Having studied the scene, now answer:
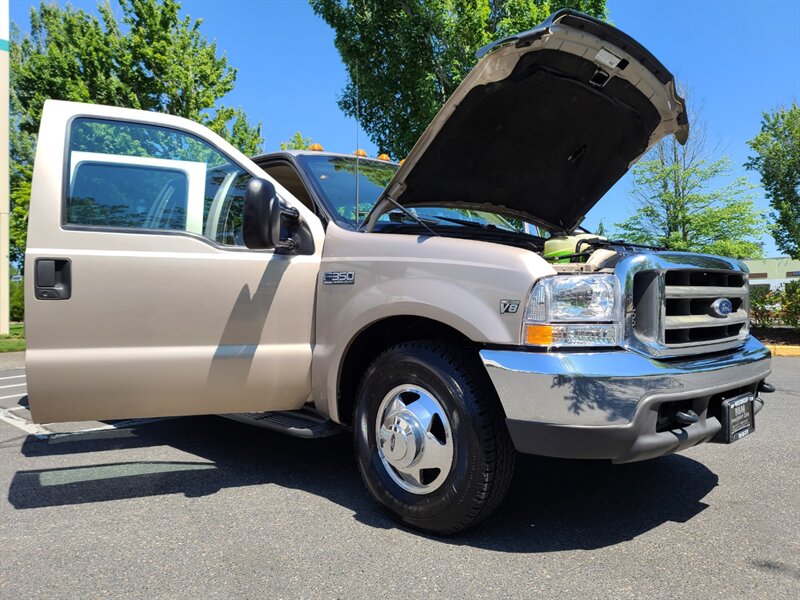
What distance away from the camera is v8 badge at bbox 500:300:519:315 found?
8.48 feet

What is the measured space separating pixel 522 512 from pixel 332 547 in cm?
103

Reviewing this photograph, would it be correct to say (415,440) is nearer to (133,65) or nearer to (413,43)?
(413,43)

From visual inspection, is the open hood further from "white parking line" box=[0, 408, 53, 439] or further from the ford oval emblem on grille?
"white parking line" box=[0, 408, 53, 439]

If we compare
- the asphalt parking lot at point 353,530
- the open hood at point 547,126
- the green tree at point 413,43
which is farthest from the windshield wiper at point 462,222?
the green tree at point 413,43

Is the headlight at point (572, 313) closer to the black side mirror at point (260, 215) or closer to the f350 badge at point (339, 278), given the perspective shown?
the f350 badge at point (339, 278)

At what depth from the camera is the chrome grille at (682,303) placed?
2.64m

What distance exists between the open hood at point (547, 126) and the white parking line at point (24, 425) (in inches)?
144

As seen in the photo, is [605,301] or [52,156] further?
[52,156]

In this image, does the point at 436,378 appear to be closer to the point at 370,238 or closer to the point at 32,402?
the point at 370,238

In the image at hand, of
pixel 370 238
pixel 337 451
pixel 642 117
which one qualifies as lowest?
pixel 337 451

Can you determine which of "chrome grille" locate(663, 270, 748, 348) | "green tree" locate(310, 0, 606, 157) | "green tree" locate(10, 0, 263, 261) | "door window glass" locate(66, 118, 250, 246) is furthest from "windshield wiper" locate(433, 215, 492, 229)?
"green tree" locate(10, 0, 263, 261)

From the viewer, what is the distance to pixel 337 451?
14.5 ft

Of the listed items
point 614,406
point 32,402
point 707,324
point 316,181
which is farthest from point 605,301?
point 32,402

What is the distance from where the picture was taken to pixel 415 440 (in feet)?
9.34
